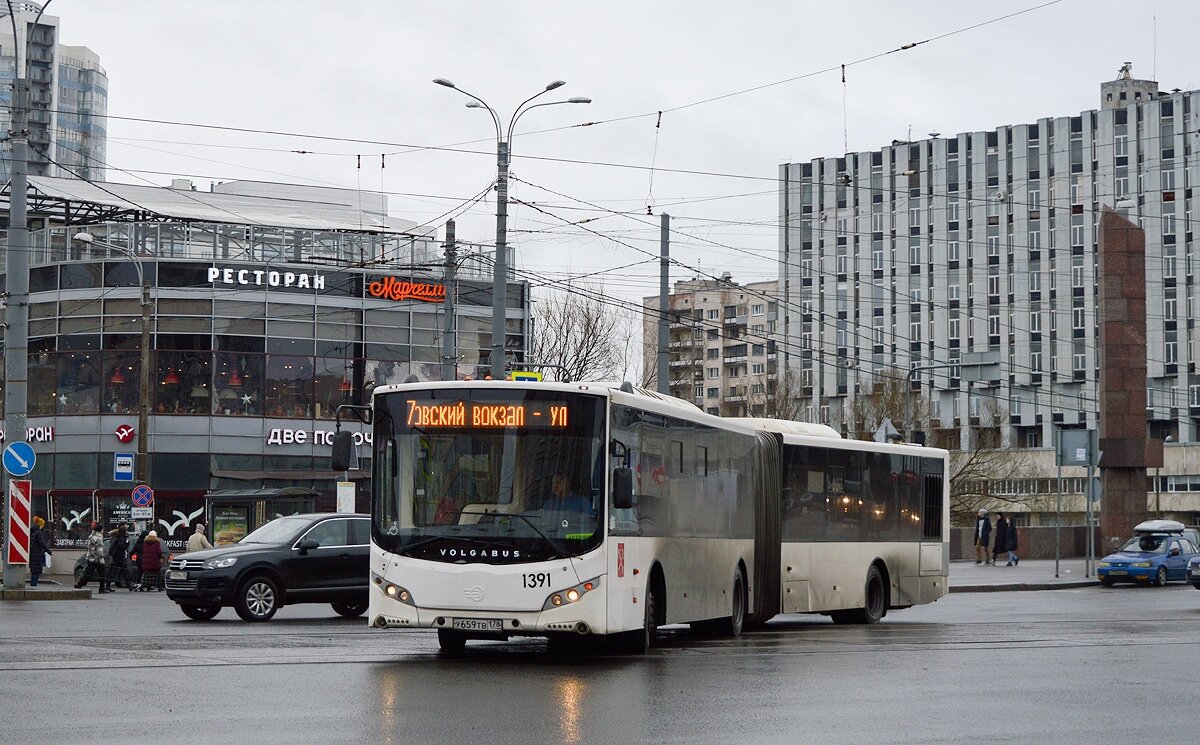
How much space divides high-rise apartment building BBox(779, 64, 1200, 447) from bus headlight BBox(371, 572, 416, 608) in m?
82.1

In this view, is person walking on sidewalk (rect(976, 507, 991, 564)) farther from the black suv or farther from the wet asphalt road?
the black suv

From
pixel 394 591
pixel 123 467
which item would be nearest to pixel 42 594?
pixel 123 467

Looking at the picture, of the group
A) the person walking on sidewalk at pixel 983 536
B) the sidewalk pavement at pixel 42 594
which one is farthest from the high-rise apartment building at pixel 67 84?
the sidewalk pavement at pixel 42 594

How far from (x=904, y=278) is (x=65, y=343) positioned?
222 feet

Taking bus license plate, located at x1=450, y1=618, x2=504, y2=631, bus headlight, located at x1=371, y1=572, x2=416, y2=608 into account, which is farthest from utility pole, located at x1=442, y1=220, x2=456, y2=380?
bus license plate, located at x1=450, y1=618, x2=504, y2=631

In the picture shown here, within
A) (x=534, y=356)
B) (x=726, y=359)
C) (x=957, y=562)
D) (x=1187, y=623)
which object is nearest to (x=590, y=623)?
(x=1187, y=623)

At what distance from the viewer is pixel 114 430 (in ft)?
185

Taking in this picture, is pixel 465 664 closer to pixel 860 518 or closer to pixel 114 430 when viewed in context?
pixel 860 518

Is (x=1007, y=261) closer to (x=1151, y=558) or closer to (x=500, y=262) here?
(x=1151, y=558)

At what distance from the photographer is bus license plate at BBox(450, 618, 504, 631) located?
16.3 m

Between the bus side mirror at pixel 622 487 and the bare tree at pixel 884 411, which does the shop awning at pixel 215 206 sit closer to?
the bare tree at pixel 884 411

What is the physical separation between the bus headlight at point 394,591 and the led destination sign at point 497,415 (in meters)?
1.59

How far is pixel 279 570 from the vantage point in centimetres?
2484

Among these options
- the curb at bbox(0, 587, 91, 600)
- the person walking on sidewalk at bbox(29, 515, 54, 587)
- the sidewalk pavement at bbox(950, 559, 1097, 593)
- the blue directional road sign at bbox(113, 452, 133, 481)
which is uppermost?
the blue directional road sign at bbox(113, 452, 133, 481)
